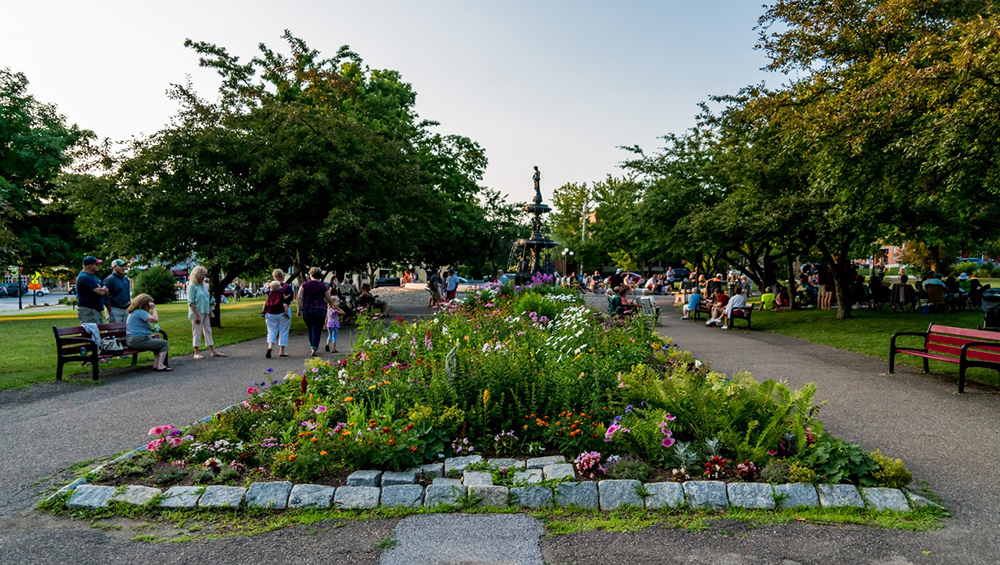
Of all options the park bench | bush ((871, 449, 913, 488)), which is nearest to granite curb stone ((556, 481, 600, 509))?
bush ((871, 449, 913, 488))

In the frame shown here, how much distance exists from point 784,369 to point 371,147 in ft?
43.9

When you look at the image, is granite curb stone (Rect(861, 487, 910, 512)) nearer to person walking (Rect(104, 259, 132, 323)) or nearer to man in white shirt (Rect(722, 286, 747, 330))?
person walking (Rect(104, 259, 132, 323))

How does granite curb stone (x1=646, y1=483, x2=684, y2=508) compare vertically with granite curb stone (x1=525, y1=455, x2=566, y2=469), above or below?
below

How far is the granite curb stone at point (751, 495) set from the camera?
4.29 m

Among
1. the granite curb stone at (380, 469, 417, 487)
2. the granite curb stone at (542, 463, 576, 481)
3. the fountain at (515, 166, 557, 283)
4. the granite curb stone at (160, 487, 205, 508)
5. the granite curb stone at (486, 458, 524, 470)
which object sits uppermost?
the fountain at (515, 166, 557, 283)

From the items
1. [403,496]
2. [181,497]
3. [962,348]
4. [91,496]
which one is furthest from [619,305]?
[91,496]

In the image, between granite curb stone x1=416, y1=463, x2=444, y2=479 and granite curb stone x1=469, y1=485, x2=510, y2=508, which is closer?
granite curb stone x1=469, y1=485, x2=510, y2=508

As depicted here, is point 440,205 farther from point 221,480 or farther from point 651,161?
point 221,480

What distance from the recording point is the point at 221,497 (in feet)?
14.4

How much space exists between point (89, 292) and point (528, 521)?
10.7 metres

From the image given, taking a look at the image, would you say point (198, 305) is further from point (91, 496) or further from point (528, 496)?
point (528, 496)

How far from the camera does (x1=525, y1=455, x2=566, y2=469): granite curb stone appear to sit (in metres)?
4.83

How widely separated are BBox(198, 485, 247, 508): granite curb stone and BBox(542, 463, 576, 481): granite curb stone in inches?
86.9

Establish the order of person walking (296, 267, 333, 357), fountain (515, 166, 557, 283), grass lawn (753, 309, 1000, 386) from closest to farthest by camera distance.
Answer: grass lawn (753, 309, 1000, 386)
person walking (296, 267, 333, 357)
fountain (515, 166, 557, 283)
